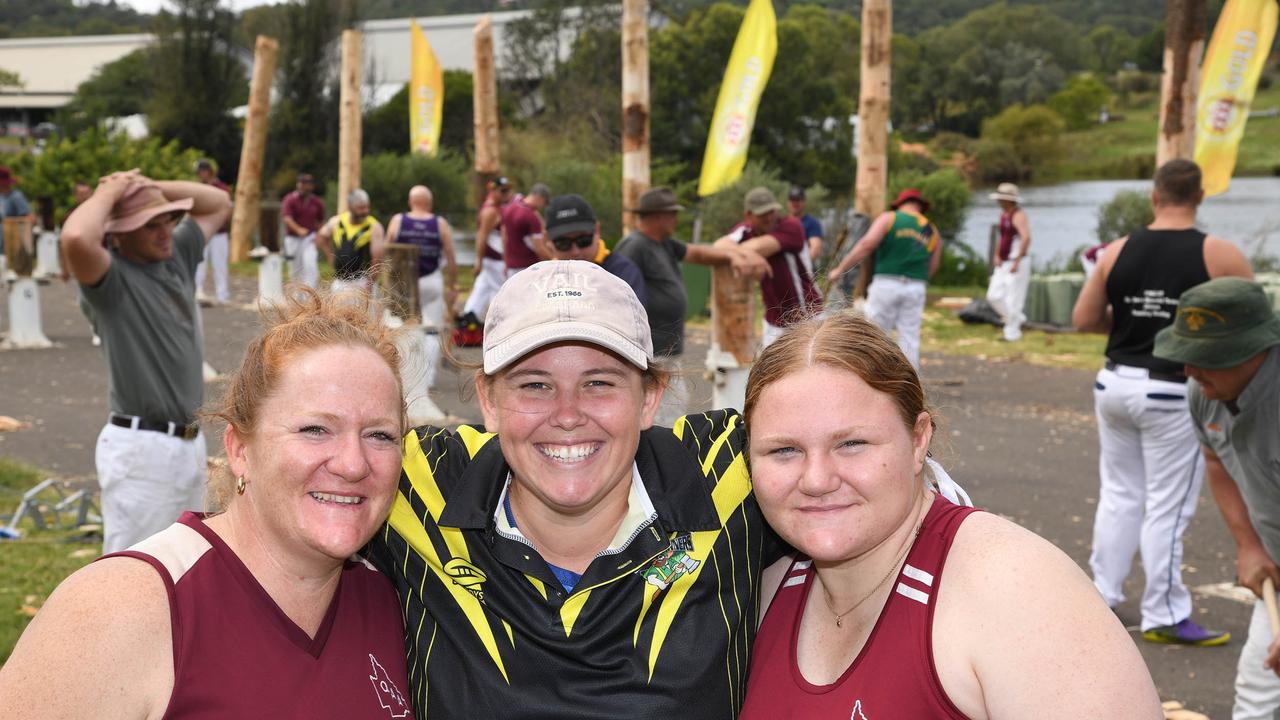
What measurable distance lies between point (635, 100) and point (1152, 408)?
28.4 ft

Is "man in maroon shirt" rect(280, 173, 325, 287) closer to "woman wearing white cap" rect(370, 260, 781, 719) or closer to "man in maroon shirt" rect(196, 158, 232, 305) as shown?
"man in maroon shirt" rect(196, 158, 232, 305)

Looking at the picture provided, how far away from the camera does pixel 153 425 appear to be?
559cm

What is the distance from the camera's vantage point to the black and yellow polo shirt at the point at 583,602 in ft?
7.89

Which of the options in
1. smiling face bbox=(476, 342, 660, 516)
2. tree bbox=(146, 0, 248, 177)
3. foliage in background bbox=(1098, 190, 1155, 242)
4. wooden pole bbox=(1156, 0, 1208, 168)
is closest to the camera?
smiling face bbox=(476, 342, 660, 516)

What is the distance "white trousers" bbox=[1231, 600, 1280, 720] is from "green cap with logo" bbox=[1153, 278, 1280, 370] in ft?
3.09

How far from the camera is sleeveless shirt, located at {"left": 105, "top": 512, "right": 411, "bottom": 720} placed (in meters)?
2.17

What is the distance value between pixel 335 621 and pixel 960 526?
130 cm

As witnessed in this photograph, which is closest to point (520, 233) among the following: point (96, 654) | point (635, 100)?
point (635, 100)

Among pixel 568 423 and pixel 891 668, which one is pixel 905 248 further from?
pixel 891 668

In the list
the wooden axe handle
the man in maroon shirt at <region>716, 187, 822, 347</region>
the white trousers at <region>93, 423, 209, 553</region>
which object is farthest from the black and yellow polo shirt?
the man in maroon shirt at <region>716, 187, 822, 347</region>

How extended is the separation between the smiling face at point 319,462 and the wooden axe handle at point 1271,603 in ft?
10.7

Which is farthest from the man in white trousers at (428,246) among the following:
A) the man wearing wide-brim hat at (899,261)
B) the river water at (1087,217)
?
the river water at (1087,217)

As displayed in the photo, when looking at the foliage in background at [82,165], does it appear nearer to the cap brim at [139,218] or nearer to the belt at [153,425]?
the cap brim at [139,218]

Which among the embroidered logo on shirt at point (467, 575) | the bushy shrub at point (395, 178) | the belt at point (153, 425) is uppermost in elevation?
the bushy shrub at point (395, 178)
